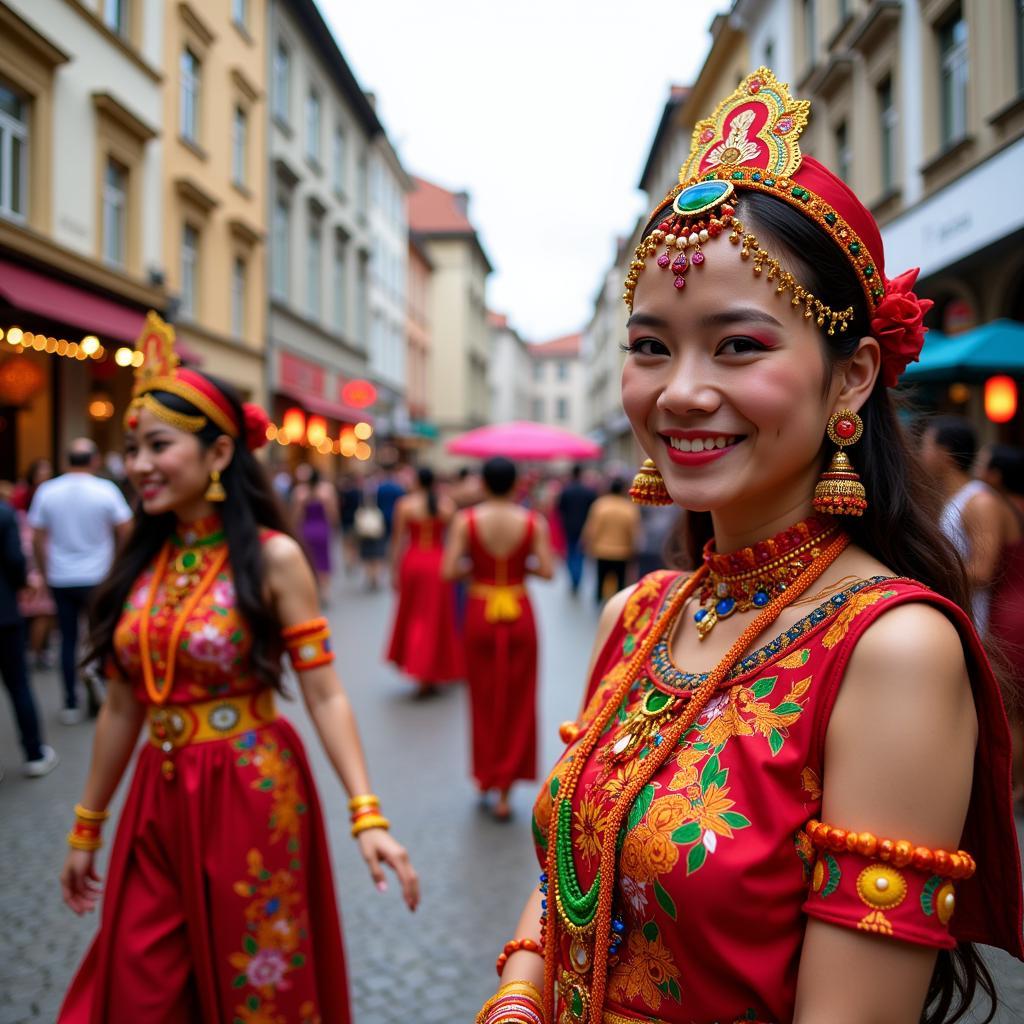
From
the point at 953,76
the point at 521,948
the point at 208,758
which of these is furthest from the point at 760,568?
the point at 953,76

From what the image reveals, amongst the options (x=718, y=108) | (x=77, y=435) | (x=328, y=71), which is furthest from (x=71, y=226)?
(x=328, y=71)

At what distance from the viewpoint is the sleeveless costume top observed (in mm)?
1210

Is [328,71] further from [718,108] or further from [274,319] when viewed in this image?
[718,108]

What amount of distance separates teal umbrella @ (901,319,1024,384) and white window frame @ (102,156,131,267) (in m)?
11.1

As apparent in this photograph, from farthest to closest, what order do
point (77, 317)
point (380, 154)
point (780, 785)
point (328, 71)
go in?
point (380, 154), point (328, 71), point (77, 317), point (780, 785)

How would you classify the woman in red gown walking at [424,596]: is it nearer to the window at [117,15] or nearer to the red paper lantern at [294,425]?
the window at [117,15]

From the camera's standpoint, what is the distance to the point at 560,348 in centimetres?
9881

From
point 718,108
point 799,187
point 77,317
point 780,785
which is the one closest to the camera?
point 780,785

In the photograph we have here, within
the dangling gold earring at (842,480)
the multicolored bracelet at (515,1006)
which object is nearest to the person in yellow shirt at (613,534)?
the multicolored bracelet at (515,1006)

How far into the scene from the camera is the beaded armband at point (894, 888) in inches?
44.8

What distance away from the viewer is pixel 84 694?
768cm

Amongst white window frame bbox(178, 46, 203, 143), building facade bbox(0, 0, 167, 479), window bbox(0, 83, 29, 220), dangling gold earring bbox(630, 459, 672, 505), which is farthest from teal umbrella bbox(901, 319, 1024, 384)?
white window frame bbox(178, 46, 203, 143)

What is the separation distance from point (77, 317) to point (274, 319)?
35.5 ft

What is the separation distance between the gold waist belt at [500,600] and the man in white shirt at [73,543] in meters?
3.07
